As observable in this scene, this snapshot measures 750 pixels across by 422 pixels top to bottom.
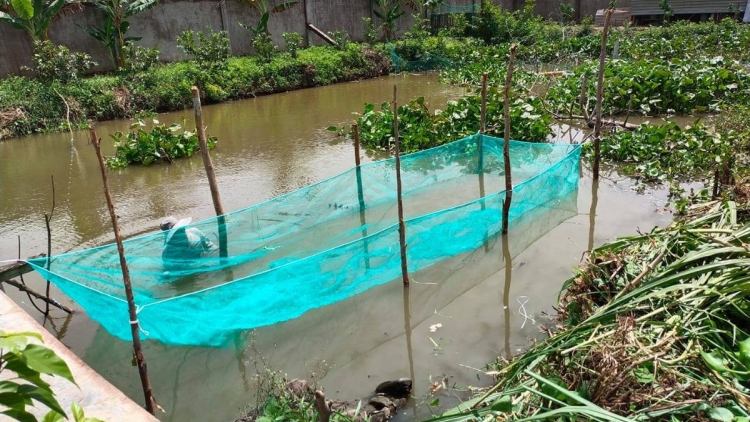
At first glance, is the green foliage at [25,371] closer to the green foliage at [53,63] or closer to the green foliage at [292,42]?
the green foliage at [53,63]

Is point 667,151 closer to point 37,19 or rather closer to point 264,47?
point 264,47

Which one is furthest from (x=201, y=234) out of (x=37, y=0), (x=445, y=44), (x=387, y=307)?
(x=445, y=44)

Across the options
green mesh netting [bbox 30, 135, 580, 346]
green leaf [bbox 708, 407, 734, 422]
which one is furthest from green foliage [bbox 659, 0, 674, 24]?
green leaf [bbox 708, 407, 734, 422]

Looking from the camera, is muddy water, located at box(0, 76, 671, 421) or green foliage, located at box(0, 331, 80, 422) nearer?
green foliage, located at box(0, 331, 80, 422)

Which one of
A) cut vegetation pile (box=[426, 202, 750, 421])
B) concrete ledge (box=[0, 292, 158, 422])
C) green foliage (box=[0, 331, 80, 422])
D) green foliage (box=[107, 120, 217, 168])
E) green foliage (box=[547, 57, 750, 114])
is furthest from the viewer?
green foliage (box=[547, 57, 750, 114])

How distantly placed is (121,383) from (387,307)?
2352mm

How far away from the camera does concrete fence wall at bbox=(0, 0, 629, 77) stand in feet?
47.1

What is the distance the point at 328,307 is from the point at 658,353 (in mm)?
3162

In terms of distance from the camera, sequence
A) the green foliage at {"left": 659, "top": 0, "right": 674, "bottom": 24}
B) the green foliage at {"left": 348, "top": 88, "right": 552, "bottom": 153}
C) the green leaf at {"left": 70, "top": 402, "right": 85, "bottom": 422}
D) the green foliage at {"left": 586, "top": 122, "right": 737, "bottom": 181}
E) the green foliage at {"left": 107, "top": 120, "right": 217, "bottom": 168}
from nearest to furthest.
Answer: the green leaf at {"left": 70, "top": 402, "right": 85, "bottom": 422}, the green foliage at {"left": 586, "top": 122, "right": 737, "bottom": 181}, the green foliage at {"left": 348, "top": 88, "right": 552, "bottom": 153}, the green foliage at {"left": 107, "top": 120, "right": 217, "bottom": 168}, the green foliage at {"left": 659, "top": 0, "right": 674, "bottom": 24}

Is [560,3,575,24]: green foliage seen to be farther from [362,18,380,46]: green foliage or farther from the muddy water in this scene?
the muddy water

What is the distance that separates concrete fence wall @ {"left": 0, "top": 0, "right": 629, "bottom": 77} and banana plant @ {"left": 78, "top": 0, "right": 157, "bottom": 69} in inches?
16.6

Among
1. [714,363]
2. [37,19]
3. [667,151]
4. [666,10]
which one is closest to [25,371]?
[714,363]

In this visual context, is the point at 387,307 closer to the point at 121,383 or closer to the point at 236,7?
the point at 121,383

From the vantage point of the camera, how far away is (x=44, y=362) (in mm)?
1493
